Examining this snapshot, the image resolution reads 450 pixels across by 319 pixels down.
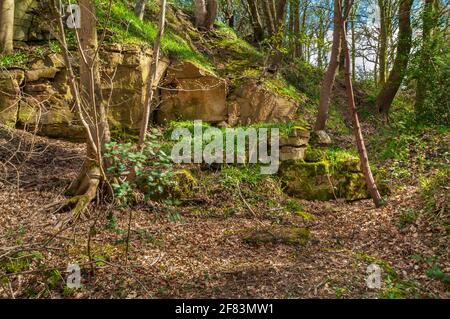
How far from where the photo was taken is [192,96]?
980 centimetres

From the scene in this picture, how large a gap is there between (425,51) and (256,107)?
16.6ft

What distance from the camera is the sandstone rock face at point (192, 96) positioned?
970cm

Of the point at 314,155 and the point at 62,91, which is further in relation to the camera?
the point at 62,91

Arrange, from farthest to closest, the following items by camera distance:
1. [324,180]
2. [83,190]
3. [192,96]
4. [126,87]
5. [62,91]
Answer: [192,96] < [126,87] < [62,91] < [324,180] < [83,190]

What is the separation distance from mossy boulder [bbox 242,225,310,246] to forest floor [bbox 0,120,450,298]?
0.09 metres

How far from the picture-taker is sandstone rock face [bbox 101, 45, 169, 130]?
890 cm

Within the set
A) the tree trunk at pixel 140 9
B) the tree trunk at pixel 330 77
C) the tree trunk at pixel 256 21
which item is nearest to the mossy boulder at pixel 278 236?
the tree trunk at pixel 330 77

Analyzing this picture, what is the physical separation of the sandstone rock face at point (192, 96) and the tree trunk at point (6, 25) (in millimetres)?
3916

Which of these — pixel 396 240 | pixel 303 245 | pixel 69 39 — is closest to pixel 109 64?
pixel 69 39

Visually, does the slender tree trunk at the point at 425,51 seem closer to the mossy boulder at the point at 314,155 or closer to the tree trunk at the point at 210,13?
the mossy boulder at the point at 314,155

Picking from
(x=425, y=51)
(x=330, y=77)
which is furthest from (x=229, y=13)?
(x=425, y=51)

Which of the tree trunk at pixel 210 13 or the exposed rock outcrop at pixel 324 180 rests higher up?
the tree trunk at pixel 210 13

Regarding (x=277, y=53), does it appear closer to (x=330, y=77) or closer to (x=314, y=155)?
(x=330, y=77)

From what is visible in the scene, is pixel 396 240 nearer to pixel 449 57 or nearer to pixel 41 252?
pixel 41 252
